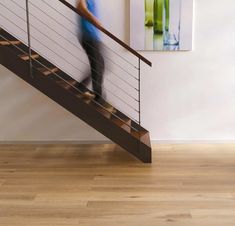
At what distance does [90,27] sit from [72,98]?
106 centimetres

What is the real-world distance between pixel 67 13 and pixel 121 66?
0.87 metres

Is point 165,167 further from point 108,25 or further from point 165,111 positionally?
point 108,25

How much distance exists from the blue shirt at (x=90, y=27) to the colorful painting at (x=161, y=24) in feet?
1.33

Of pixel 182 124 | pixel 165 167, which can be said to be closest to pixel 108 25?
pixel 182 124

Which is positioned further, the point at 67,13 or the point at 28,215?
the point at 67,13

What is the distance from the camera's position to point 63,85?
390cm

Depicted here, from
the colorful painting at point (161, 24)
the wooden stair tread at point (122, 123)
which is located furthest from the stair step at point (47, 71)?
the colorful painting at point (161, 24)

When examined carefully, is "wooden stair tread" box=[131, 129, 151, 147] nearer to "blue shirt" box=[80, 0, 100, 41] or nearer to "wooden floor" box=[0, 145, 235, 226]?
"wooden floor" box=[0, 145, 235, 226]

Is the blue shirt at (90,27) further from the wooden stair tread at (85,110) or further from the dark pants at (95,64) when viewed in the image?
the wooden stair tread at (85,110)

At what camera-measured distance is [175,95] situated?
4.60 metres

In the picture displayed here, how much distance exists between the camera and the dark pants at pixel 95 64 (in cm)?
447

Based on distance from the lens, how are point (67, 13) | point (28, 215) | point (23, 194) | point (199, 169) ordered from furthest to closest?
point (67, 13), point (199, 169), point (23, 194), point (28, 215)

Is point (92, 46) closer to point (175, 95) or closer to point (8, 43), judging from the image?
point (8, 43)

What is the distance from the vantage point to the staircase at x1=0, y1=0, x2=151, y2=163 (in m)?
3.72
